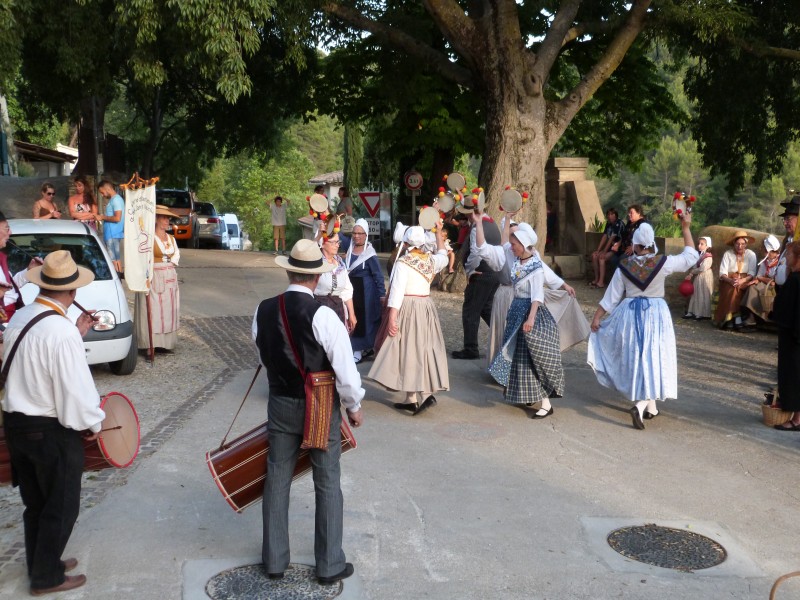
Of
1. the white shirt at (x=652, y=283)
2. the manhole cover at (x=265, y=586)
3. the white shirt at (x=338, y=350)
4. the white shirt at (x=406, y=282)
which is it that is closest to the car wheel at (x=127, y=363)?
the white shirt at (x=406, y=282)

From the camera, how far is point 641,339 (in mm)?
8430

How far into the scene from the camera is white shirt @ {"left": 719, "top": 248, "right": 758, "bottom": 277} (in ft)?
48.2

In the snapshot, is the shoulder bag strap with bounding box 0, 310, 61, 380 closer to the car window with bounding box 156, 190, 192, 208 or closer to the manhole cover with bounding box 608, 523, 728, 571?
the manhole cover with bounding box 608, 523, 728, 571

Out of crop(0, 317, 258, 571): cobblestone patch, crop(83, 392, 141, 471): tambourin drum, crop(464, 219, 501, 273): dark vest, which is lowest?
crop(0, 317, 258, 571): cobblestone patch

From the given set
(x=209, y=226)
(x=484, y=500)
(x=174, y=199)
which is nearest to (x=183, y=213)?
(x=174, y=199)

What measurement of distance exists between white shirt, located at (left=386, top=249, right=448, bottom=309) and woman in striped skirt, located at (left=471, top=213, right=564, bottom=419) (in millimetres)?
713

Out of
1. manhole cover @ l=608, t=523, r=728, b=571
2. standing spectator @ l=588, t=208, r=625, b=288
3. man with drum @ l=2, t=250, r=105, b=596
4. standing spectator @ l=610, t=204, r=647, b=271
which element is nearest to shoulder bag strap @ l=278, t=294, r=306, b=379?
man with drum @ l=2, t=250, r=105, b=596

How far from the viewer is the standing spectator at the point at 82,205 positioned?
1428cm

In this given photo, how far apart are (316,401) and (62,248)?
21.7 ft

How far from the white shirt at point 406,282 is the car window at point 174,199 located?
80.1 ft

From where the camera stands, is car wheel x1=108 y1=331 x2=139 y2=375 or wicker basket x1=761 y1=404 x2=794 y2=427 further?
car wheel x1=108 y1=331 x2=139 y2=375

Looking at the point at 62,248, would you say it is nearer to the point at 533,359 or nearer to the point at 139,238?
the point at 139,238

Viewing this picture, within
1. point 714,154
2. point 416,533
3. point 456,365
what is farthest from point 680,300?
point 416,533

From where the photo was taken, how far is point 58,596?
4844 mm
